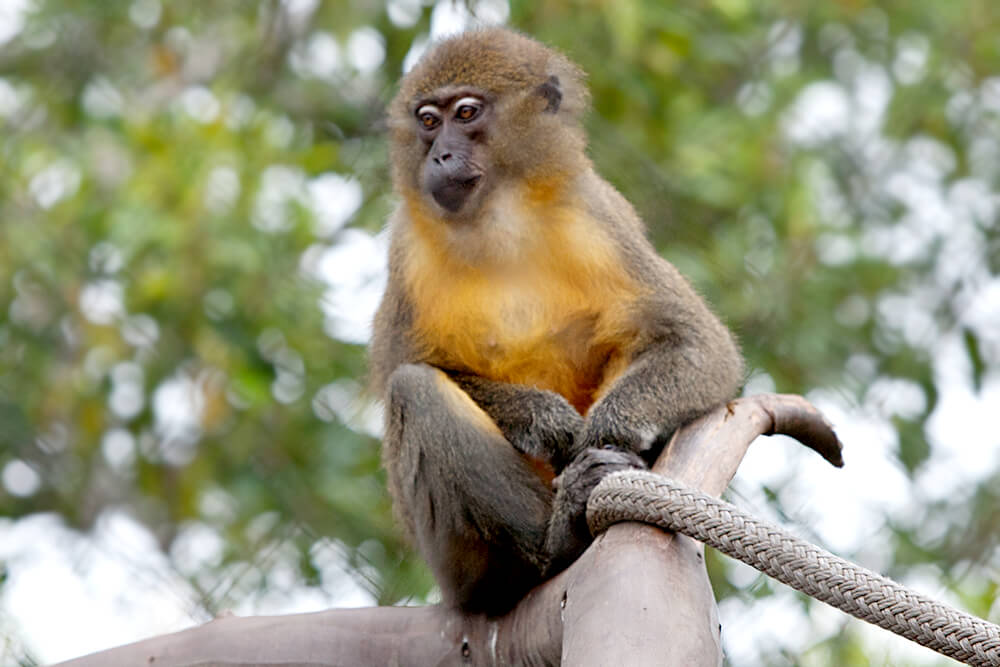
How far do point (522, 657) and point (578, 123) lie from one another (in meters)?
2.37

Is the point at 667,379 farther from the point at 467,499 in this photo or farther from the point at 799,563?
the point at 799,563

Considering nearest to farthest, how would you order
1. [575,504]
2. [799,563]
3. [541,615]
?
[799,563], [541,615], [575,504]

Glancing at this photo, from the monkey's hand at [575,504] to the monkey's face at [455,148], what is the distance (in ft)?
4.07

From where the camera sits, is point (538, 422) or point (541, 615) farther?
point (538, 422)

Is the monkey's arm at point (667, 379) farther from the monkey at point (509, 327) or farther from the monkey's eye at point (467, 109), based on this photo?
the monkey's eye at point (467, 109)

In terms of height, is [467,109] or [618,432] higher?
[467,109]

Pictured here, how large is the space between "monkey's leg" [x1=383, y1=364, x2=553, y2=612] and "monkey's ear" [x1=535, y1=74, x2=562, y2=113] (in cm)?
140

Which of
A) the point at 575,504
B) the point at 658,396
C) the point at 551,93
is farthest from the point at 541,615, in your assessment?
the point at 551,93

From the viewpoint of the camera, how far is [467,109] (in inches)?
200

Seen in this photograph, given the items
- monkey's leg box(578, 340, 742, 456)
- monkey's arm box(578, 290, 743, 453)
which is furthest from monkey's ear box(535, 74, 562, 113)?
monkey's leg box(578, 340, 742, 456)

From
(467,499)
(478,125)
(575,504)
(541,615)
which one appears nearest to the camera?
(541,615)

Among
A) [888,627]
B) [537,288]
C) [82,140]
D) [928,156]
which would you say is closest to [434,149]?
[537,288]

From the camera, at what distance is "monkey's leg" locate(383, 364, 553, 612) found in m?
4.28

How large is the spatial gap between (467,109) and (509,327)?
0.89 meters
